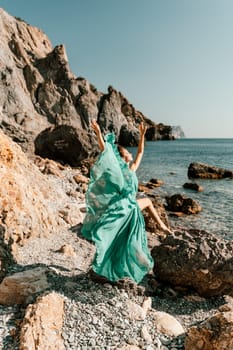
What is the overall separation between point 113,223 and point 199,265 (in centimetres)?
200

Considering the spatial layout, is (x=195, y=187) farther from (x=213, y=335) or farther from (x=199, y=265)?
(x=213, y=335)

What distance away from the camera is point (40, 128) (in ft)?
200

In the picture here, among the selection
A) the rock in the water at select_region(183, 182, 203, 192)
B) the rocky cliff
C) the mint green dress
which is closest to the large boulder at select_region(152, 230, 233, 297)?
the mint green dress

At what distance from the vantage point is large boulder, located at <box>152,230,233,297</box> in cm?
542

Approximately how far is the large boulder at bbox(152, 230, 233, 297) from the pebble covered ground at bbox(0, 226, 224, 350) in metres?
0.24

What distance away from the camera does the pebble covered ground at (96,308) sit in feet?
12.1

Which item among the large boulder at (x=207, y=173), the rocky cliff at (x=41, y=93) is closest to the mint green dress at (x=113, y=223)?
the large boulder at (x=207, y=173)

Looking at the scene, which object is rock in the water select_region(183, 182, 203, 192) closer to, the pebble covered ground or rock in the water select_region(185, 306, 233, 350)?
the pebble covered ground

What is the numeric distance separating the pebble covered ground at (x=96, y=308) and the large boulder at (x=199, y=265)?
0.24m

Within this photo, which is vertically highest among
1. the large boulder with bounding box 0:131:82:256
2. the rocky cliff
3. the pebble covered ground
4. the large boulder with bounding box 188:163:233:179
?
the rocky cliff

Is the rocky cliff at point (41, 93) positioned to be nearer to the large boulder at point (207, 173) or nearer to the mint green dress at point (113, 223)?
the large boulder at point (207, 173)

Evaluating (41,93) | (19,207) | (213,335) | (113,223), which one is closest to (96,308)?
(113,223)

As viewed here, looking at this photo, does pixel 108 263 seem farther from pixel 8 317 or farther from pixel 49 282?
pixel 8 317

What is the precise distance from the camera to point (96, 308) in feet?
13.8
